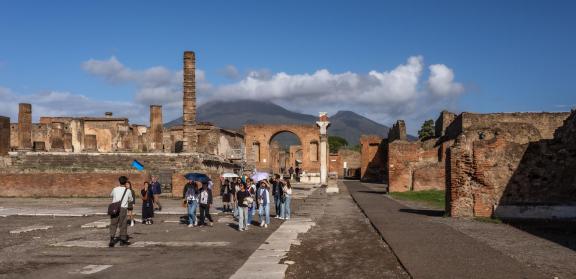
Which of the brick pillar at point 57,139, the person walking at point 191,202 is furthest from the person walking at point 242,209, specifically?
the brick pillar at point 57,139

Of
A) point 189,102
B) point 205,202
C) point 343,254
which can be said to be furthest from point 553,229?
point 189,102

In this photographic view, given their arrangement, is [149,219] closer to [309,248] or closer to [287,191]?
[287,191]

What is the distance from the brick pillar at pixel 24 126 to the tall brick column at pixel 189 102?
10616mm

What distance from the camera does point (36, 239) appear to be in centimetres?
1351

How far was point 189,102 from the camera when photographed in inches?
1652

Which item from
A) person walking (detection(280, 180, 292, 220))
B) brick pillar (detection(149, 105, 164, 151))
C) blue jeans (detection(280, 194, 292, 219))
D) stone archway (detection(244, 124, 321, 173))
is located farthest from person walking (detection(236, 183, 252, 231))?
stone archway (detection(244, 124, 321, 173))

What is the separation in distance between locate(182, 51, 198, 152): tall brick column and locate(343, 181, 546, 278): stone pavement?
2694 centimetres

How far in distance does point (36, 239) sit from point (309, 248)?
6419mm

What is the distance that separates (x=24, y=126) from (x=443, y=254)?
37.0 metres

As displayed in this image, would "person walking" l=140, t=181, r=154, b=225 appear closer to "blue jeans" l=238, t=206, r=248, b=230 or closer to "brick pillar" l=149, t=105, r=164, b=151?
"blue jeans" l=238, t=206, r=248, b=230

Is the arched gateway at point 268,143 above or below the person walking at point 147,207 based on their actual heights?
above

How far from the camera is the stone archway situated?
72500mm

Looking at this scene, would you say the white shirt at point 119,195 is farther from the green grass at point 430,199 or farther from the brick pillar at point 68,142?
the brick pillar at point 68,142

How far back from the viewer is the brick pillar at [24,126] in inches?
1587
